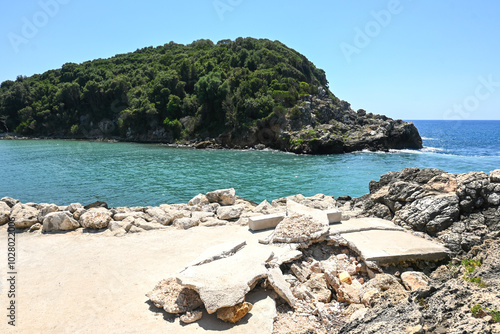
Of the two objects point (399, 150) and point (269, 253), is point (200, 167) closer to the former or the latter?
point (269, 253)

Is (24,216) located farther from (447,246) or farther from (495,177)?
(495,177)

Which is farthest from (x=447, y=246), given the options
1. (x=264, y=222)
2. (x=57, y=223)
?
(x=57, y=223)

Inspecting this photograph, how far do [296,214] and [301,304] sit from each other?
3714 mm

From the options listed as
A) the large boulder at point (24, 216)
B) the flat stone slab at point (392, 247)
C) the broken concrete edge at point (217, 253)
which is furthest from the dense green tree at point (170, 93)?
the broken concrete edge at point (217, 253)

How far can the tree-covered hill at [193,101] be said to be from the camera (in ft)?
183

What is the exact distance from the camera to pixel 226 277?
659cm

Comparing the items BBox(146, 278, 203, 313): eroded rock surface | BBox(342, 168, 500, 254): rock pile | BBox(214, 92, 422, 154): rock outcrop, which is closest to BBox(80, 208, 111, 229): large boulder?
BBox(146, 278, 203, 313): eroded rock surface

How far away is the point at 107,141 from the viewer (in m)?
69.0

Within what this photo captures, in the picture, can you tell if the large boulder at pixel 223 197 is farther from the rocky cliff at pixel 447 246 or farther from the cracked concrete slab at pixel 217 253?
the cracked concrete slab at pixel 217 253

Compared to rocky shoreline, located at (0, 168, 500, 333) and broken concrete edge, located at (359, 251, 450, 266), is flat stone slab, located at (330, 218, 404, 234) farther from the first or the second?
broken concrete edge, located at (359, 251, 450, 266)

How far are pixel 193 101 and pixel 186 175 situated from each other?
40.9 m

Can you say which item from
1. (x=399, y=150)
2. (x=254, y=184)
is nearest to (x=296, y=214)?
(x=254, y=184)

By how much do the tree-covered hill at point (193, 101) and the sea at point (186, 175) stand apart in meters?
11.3

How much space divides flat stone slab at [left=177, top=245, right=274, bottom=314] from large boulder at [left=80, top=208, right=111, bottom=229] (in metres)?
6.09
